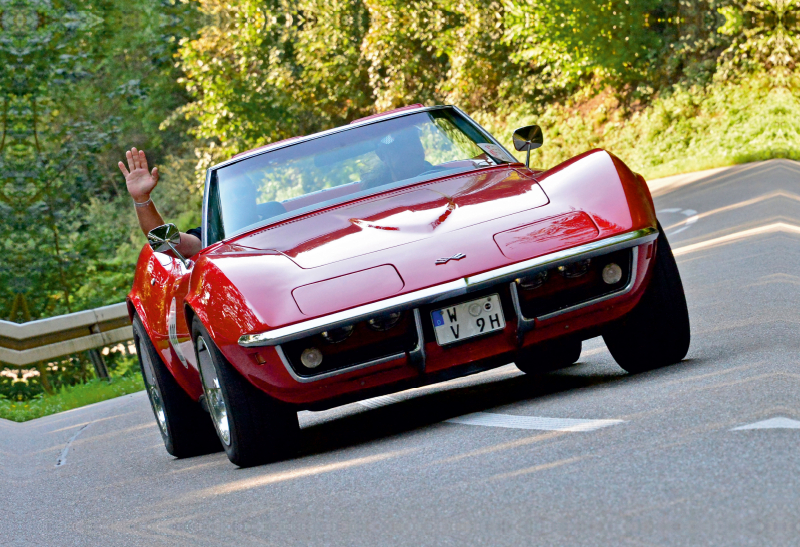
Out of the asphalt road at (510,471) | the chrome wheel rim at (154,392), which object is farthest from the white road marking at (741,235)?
the chrome wheel rim at (154,392)

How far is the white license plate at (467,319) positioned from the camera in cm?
464

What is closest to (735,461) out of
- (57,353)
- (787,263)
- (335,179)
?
(335,179)

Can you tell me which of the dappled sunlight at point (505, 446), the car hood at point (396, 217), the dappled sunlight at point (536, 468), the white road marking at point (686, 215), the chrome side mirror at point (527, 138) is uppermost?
the chrome side mirror at point (527, 138)

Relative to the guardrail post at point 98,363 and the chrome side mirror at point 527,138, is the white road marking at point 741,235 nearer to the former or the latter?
the chrome side mirror at point 527,138

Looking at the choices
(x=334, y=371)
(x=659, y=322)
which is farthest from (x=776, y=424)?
(x=334, y=371)

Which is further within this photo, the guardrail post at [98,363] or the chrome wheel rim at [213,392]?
the guardrail post at [98,363]

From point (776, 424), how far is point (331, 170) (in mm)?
2994

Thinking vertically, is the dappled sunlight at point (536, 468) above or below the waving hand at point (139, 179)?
below

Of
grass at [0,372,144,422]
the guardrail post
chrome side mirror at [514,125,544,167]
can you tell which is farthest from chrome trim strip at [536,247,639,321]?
the guardrail post

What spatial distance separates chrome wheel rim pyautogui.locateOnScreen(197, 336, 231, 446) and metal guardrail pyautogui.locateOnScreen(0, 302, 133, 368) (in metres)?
7.09

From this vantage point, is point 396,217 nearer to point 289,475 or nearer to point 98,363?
point 289,475

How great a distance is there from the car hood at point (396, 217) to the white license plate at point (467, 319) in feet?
1.20

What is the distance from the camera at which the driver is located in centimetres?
597

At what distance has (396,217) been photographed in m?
5.13
